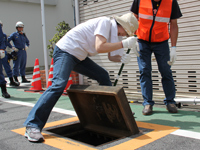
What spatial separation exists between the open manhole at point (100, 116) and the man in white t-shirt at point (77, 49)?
0.33m

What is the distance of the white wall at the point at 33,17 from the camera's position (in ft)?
50.7

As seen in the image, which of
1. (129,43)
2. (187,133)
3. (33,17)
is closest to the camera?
(187,133)

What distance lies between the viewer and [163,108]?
4492 millimetres

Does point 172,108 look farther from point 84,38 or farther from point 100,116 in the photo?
point 84,38

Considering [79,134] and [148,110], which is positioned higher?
[148,110]

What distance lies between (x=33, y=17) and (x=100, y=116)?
14538mm

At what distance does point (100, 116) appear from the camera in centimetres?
334

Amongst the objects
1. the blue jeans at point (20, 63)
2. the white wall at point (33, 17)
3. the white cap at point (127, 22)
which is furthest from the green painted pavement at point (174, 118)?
the white wall at point (33, 17)

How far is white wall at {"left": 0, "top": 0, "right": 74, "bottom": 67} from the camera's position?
1545cm

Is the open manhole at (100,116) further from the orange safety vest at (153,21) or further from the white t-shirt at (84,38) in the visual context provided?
the orange safety vest at (153,21)

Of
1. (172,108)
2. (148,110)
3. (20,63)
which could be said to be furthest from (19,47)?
(172,108)

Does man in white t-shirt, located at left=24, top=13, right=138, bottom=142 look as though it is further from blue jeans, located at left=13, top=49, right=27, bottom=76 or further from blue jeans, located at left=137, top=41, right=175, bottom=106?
blue jeans, located at left=13, top=49, right=27, bottom=76

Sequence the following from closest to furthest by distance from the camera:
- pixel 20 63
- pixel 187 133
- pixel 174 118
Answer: pixel 187 133 → pixel 174 118 → pixel 20 63

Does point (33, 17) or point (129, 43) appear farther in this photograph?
point (33, 17)
